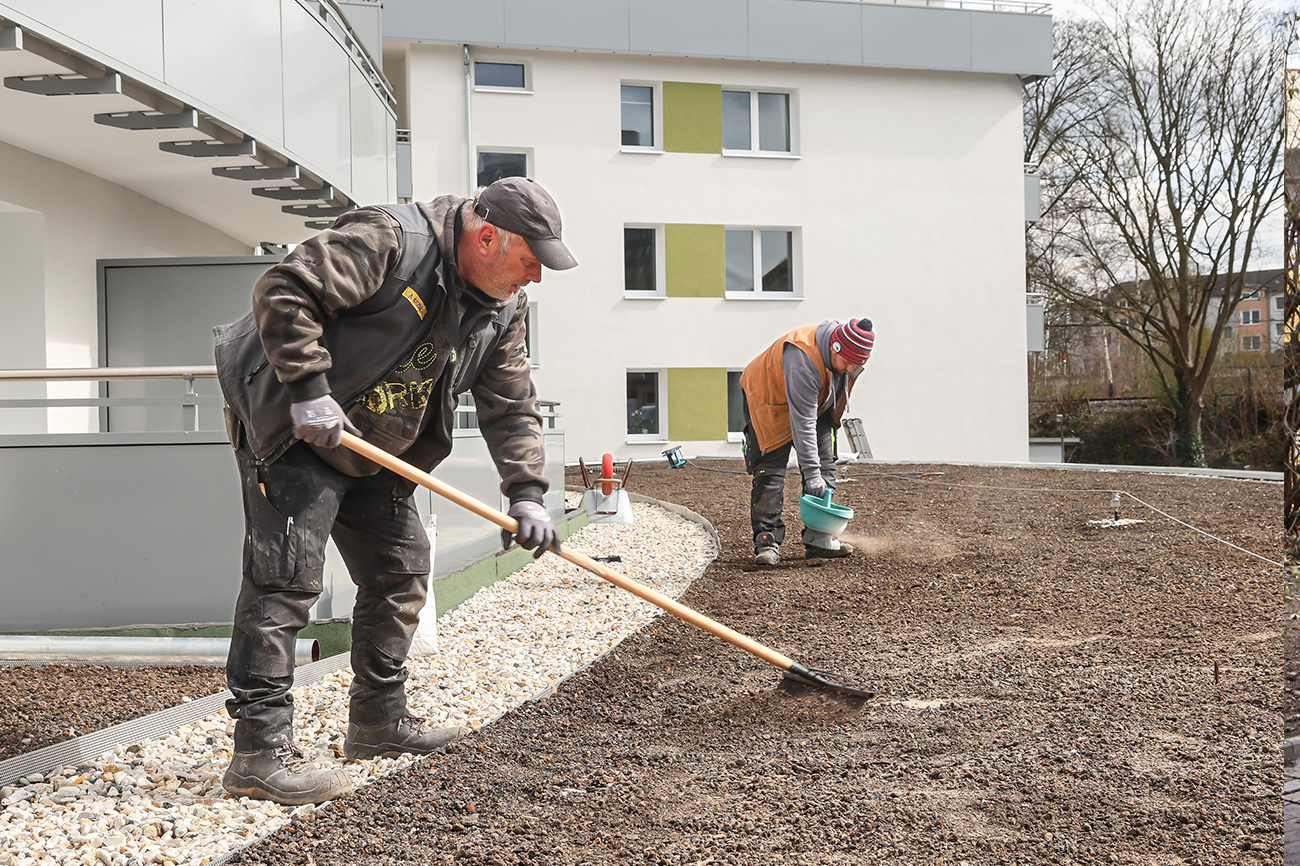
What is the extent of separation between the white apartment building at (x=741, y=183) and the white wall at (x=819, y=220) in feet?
0.14

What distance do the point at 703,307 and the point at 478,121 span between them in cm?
540

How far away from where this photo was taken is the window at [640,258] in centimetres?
1992

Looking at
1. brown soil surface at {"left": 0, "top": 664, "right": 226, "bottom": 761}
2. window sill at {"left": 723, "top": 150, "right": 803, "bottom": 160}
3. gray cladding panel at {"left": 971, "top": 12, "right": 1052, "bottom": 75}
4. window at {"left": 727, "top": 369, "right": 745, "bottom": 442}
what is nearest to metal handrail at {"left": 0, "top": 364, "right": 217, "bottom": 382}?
brown soil surface at {"left": 0, "top": 664, "right": 226, "bottom": 761}

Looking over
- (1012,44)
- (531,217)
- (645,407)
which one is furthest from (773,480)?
(1012,44)

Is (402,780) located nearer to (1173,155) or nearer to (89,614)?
(89,614)

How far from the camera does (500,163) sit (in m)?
19.5

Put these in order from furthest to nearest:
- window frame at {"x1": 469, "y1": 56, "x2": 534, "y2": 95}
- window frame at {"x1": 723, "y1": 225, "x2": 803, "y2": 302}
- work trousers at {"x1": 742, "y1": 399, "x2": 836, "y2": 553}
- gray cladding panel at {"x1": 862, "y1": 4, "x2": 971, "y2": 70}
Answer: gray cladding panel at {"x1": 862, "y1": 4, "x2": 971, "y2": 70} → window frame at {"x1": 723, "y1": 225, "x2": 803, "y2": 302} → window frame at {"x1": 469, "y1": 56, "x2": 534, "y2": 95} → work trousers at {"x1": 742, "y1": 399, "x2": 836, "y2": 553}

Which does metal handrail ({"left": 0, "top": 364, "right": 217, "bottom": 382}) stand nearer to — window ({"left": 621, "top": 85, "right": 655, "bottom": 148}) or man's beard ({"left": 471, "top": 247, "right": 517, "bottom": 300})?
man's beard ({"left": 471, "top": 247, "right": 517, "bottom": 300})

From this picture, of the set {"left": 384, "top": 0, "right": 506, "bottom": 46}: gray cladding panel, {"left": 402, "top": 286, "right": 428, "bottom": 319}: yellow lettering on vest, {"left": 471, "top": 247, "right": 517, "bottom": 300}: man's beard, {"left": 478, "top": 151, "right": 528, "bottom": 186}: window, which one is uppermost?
{"left": 384, "top": 0, "right": 506, "bottom": 46}: gray cladding panel

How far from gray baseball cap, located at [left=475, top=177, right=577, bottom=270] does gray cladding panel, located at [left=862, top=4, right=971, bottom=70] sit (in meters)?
18.8

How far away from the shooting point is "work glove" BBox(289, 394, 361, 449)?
294cm

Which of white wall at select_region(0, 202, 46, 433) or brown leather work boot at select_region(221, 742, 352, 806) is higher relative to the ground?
white wall at select_region(0, 202, 46, 433)

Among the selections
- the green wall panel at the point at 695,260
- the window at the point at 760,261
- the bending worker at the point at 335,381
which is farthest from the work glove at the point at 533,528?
the window at the point at 760,261

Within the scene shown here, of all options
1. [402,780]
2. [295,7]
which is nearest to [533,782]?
[402,780]
